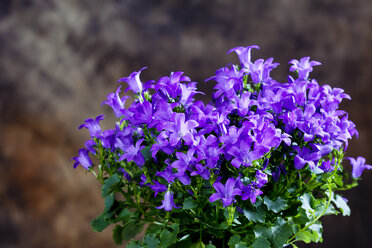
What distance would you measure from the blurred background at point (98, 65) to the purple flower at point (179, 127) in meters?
0.90

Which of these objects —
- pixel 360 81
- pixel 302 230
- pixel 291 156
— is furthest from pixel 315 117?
pixel 360 81

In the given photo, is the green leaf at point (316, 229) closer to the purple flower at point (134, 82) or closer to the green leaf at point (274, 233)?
the green leaf at point (274, 233)

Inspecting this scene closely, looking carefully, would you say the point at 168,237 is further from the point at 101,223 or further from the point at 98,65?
the point at 98,65

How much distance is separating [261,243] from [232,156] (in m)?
0.16

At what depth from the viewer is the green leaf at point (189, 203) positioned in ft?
2.91

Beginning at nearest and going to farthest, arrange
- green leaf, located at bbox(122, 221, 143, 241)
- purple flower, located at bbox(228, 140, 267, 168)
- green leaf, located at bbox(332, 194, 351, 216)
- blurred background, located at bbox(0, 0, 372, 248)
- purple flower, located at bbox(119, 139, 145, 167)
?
purple flower, located at bbox(228, 140, 267, 168), purple flower, located at bbox(119, 139, 145, 167), green leaf, located at bbox(332, 194, 351, 216), green leaf, located at bbox(122, 221, 143, 241), blurred background, located at bbox(0, 0, 372, 248)

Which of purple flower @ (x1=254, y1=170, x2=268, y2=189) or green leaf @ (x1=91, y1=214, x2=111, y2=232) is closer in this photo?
purple flower @ (x1=254, y1=170, x2=268, y2=189)

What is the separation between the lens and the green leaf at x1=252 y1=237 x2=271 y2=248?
0.89 metres

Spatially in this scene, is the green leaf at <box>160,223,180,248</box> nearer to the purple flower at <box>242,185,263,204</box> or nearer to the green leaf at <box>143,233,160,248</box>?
the green leaf at <box>143,233,160,248</box>

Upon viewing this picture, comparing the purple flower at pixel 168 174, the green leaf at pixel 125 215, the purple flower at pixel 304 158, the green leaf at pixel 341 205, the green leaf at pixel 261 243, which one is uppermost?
the green leaf at pixel 125 215

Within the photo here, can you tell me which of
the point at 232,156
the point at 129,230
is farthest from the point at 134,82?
the point at 129,230

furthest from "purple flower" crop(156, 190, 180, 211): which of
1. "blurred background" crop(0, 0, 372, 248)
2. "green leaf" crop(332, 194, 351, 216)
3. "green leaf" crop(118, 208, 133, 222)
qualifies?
"blurred background" crop(0, 0, 372, 248)

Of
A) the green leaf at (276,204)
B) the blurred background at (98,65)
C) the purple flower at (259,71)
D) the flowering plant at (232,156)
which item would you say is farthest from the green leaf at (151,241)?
the blurred background at (98,65)

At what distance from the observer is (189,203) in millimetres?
894
